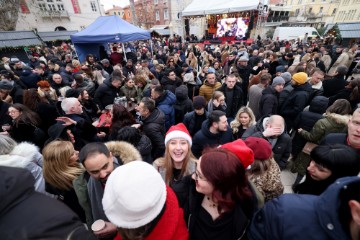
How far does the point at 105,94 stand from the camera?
4.82 meters

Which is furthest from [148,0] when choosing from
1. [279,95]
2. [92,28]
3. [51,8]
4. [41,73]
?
[279,95]

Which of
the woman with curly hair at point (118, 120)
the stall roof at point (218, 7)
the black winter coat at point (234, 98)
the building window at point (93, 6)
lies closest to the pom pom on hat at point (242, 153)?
the woman with curly hair at point (118, 120)

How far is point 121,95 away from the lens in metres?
4.98

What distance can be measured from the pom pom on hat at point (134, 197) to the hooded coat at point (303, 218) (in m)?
0.76

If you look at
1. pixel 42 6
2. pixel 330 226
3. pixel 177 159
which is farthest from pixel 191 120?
pixel 42 6

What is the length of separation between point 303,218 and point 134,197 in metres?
1.05

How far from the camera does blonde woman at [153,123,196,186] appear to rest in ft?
7.05

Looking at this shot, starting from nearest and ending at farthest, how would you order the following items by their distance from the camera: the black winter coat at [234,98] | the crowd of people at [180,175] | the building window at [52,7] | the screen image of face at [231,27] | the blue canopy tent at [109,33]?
the crowd of people at [180,175], the black winter coat at [234,98], the blue canopy tent at [109,33], the screen image of face at [231,27], the building window at [52,7]

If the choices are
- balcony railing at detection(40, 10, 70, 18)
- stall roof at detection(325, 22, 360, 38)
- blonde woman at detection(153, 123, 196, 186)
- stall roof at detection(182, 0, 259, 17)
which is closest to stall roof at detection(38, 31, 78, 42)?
balcony railing at detection(40, 10, 70, 18)

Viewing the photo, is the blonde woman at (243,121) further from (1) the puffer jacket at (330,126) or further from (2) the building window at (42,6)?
(2) the building window at (42,6)

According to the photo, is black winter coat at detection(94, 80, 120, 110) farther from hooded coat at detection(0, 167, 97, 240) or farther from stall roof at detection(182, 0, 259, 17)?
stall roof at detection(182, 0, 259, 17)

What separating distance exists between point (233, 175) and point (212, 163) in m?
0.17

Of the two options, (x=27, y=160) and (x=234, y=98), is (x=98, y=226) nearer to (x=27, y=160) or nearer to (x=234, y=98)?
(x=27, y=160)

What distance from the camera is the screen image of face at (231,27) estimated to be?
75.7 feet
